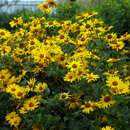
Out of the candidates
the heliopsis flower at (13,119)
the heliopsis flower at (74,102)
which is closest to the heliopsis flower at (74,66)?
the heliopsis flower at (74,102)

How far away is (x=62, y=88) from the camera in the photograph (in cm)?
276

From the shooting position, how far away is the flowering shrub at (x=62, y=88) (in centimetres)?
226

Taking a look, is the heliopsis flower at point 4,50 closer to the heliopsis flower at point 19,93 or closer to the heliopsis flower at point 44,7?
the heliopsis flower at point 19,93

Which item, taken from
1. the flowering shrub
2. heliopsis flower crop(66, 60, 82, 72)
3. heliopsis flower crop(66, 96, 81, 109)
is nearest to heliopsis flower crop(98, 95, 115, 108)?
the flowering shrub

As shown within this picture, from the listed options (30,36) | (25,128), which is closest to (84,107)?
(25,128)

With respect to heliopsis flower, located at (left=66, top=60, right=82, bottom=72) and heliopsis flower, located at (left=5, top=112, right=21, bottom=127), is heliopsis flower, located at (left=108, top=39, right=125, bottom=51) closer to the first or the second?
heliopsis flower, located at (left=66, top=60, right=82, bottom=72)

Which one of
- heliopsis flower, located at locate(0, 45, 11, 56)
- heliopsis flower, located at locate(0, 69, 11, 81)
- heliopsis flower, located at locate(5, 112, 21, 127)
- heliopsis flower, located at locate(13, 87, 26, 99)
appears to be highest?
heliopsis flower, located at locate(0, 45, 11, 56)

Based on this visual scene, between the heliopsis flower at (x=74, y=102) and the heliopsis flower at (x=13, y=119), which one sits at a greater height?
the heliopsis flower at (x=74, y=102)

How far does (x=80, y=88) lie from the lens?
2473mm

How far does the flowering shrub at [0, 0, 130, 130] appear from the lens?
226cm

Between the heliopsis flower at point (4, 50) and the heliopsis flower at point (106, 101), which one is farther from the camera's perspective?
the heliopsis flower at point (4, 50)

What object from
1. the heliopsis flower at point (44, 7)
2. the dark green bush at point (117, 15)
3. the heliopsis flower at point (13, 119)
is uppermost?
the dark green bush at point (117, 15)

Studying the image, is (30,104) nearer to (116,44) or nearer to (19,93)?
(19,93)

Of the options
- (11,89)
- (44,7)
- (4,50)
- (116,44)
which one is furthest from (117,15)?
(11,89)
